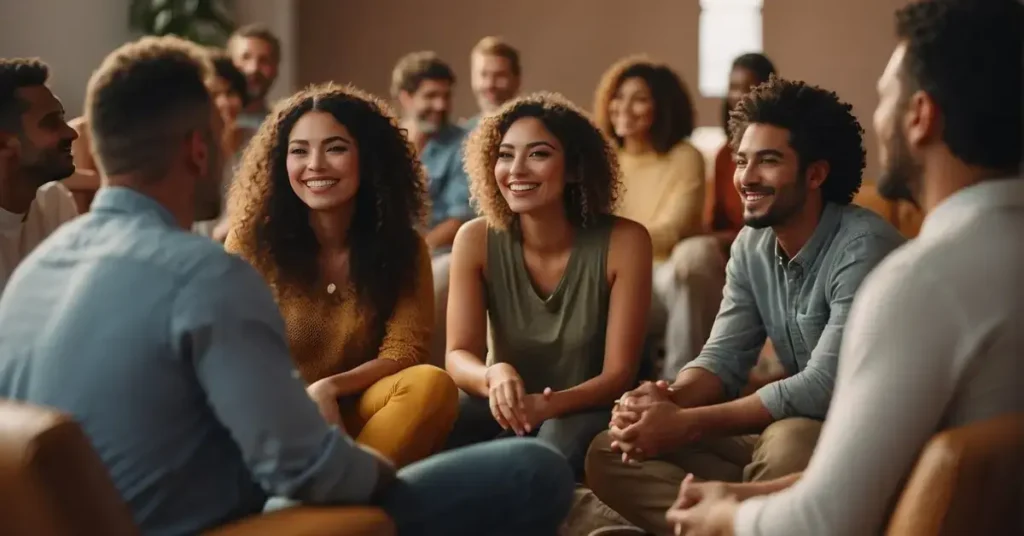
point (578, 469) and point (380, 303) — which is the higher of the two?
point (380, 303)

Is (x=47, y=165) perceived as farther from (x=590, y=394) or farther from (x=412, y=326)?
(x=590, y=394)

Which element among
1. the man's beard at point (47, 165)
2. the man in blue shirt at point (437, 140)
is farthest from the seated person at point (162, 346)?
the man in blue shirt at point (437, 140)

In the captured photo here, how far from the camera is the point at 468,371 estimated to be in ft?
9.31

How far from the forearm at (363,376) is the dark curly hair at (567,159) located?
0.47 metres

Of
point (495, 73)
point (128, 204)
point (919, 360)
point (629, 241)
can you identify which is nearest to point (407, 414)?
point (629, 241)

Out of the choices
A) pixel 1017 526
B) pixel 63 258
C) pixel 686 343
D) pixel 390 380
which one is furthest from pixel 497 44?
pixel 1017 526

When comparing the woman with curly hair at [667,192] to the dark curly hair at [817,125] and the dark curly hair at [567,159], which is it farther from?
the dark curly hair at [817,125]

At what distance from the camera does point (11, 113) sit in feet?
9.50

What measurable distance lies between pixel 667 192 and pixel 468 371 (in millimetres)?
1739

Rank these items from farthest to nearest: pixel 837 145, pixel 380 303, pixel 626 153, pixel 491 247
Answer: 1. pixel 626 153
2. pixel 491 247
3. pixel 380 303
4. pixel 837 145

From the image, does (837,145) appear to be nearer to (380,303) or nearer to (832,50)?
(380,303)

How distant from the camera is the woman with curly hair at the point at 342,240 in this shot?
2.75m

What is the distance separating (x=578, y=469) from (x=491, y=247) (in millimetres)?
530

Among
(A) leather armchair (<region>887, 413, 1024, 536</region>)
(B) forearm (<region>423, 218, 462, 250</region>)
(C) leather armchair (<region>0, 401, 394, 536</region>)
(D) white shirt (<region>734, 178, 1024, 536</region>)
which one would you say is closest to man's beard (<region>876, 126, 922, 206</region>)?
(D) white shirt (<region>734, 178, 1024, 536</region>)
